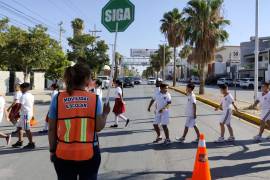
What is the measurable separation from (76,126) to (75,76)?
44cm

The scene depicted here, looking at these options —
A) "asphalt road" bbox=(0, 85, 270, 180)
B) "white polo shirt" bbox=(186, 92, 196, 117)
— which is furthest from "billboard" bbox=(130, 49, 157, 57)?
"white polo shirt" bbox=(186, 92, 196, 117)

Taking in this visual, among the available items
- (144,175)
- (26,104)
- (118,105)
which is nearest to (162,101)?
(26,104)

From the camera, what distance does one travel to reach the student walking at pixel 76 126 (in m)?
3.78

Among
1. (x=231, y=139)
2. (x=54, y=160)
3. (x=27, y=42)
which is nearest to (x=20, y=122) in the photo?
(x=231, y=139)

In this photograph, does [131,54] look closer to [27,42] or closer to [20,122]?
[27,42]

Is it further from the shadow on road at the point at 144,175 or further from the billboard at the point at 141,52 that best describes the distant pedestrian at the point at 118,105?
the billboard at the point at 141,52

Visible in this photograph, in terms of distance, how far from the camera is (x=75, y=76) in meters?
3.83

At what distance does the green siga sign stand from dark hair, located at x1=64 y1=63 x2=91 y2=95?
78.0 inches

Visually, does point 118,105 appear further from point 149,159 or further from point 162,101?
point 149,159

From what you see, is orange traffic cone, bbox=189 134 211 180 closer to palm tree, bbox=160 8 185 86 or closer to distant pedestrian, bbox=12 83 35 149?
distant pedestrian, bbox=12 83 35 149

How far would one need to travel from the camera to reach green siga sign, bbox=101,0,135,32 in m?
5.75

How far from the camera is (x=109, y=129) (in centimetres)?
1342

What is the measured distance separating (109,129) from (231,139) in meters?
4.02

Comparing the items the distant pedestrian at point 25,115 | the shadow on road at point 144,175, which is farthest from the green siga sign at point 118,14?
the distant pedestrian at point 25,115
